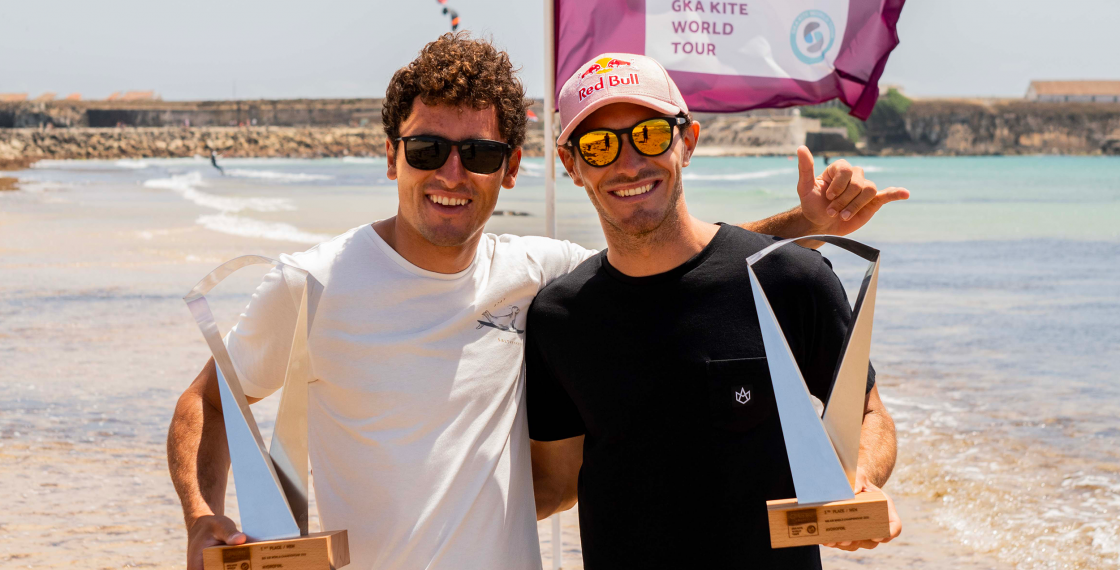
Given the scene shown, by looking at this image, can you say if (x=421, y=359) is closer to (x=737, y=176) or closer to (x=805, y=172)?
(x=805, y=172)

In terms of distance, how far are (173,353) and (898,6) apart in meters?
7.23

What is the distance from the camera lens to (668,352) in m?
2.15

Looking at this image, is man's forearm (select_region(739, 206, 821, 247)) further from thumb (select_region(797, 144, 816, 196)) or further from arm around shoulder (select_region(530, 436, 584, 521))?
arm around shoulder (select_region(530, 436, 584, 521))

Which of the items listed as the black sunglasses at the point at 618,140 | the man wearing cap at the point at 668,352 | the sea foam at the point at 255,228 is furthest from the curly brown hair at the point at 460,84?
the sea foam at the point at 255,228

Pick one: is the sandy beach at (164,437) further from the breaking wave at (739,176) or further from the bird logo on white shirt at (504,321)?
the breaking wave at (739,176)

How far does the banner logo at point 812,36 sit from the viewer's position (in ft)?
14.3

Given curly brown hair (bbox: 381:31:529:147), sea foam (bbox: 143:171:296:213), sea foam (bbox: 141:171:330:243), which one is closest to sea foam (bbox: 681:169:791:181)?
sea foam (bbox: 143:171:296:213)

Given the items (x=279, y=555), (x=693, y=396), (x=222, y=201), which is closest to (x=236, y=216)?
(x=222, y=201)

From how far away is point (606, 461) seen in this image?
87.3 inches

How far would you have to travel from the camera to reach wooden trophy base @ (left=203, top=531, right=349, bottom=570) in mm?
1692

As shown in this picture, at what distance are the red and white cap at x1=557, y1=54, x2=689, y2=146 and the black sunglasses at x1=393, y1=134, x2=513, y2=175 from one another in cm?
20

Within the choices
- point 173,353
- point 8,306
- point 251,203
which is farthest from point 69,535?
point 251,203

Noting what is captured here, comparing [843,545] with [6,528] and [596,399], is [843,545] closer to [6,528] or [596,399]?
[596,399]

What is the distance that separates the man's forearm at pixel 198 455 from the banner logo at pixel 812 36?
3296mm
